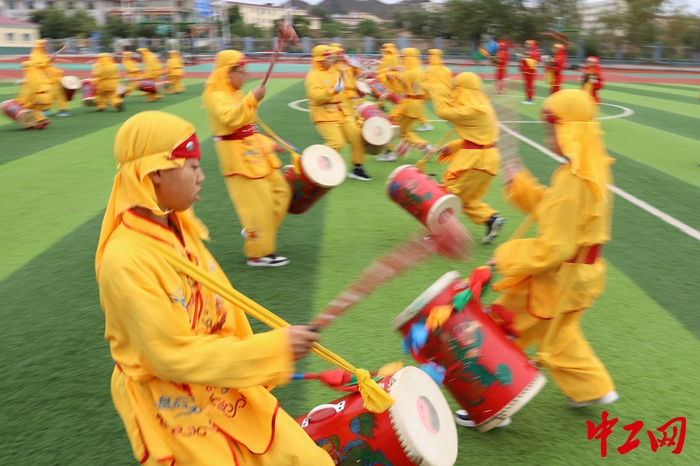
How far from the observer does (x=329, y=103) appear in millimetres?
8062

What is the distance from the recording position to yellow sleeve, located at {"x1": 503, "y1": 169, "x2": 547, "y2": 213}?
11.7 feet

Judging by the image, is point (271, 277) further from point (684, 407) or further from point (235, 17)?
point (235, 17)

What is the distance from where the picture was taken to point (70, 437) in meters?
3.19

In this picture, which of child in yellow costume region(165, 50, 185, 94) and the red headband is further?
child in yellow costume region(165, 50, 185, 94)

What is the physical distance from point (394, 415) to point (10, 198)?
7.35 meters

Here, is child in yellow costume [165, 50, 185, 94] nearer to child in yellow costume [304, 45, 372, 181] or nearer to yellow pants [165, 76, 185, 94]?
yellow pants [165, 76, 185, 94]

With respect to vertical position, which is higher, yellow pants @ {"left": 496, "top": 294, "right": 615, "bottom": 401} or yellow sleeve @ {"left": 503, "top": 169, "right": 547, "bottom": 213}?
yellow sleeve @ {"left": 503, "top": 169, "right": 547, "bottom": 213}

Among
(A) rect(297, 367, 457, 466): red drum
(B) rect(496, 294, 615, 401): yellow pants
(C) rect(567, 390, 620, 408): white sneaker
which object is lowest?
(C) rect(567, 390, 620, 408): white sneaker

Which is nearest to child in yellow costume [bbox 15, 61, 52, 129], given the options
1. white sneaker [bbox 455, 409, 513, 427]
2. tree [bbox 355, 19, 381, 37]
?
white sneaker [bbox 455, 409, 513, 427]

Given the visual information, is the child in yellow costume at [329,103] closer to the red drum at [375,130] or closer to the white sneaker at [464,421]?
the red drum at [375,130]

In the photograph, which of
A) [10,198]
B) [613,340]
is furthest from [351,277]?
[10,198]

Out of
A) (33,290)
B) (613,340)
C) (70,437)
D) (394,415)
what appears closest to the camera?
(394,415)

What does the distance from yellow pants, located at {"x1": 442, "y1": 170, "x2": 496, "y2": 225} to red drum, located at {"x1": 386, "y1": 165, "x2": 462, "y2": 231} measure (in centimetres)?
66

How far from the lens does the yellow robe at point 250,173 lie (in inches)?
199
